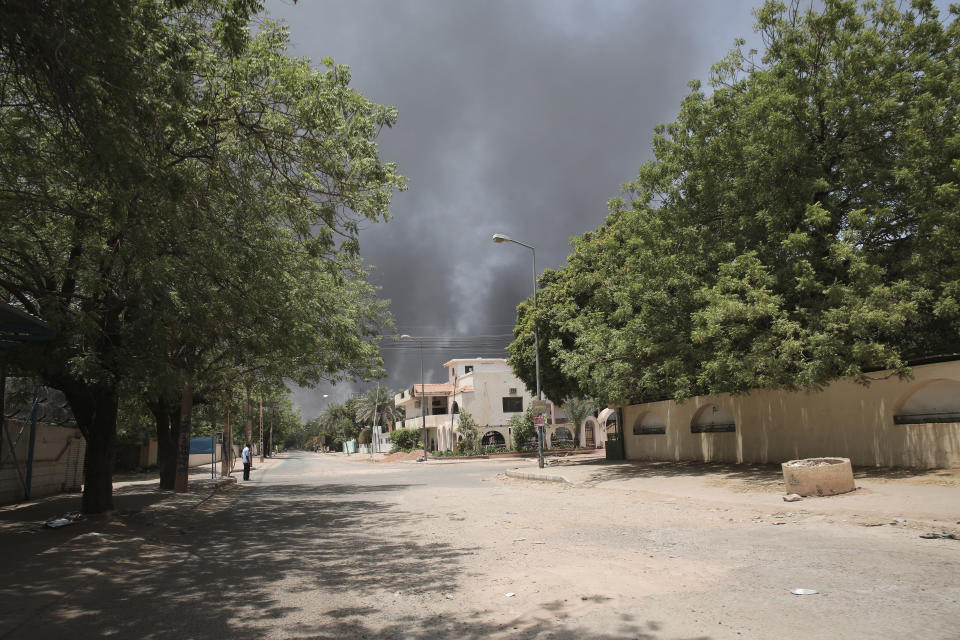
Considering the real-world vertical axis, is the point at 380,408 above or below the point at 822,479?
above

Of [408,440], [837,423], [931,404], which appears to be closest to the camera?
[931,404]

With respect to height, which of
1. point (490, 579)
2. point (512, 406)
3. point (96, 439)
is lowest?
point (490, 579)

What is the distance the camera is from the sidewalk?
33.4 feet

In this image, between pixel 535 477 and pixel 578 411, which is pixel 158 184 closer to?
pixel 535 477

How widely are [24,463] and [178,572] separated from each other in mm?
13721

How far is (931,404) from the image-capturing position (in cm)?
1450

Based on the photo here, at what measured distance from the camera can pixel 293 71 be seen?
29.8ft

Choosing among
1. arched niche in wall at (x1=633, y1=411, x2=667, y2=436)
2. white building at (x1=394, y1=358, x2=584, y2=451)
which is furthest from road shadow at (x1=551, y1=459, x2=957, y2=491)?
white building at (x1=394, y1=358, x2=584, y2=451)

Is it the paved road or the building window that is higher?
the building window

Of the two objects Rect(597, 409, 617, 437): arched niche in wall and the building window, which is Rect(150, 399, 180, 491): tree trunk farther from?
the building window

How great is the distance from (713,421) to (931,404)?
8631 millimetres

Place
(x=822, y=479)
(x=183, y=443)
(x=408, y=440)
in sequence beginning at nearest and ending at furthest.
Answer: (x=822, y=479) → (x=183, y=443) → (x=408, y=440)

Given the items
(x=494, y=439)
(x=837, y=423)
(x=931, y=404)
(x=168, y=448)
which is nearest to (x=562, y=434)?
(x=494, y=439)

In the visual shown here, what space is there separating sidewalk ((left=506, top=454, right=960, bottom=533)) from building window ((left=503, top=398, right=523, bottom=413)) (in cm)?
3483
